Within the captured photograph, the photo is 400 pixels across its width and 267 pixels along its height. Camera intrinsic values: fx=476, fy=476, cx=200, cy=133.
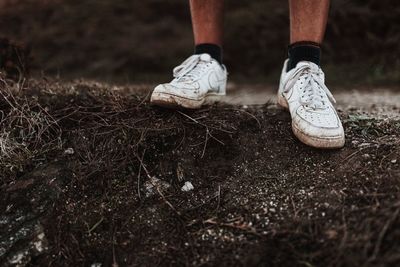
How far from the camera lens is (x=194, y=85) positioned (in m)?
1.77

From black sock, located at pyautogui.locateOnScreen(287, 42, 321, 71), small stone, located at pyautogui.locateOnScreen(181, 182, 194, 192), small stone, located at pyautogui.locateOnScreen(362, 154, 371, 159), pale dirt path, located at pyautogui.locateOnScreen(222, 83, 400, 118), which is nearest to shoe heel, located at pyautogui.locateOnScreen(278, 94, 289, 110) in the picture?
black sock, located at pyautogui.locateOnScreen(287, 42, 321, 71)

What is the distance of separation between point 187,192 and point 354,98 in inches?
63.0

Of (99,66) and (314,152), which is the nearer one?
(314,152)

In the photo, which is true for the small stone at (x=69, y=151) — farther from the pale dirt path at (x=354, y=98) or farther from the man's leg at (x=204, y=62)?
the pale dirt path at (x=354, y=98)

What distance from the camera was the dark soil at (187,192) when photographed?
129 centimetres

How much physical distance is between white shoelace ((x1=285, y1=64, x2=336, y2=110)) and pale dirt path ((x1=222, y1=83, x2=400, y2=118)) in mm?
356

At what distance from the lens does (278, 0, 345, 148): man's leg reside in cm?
160

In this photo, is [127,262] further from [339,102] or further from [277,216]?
[339,102]

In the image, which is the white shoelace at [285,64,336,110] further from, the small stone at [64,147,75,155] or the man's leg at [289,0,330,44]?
the small stone at [64,147,75,155]

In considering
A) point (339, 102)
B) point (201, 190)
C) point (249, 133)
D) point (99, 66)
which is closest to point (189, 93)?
point (249, 133)

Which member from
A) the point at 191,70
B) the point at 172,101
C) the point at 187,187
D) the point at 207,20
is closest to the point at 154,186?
the point at 187,187

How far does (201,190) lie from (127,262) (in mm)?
334

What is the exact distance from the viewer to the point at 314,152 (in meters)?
1.59

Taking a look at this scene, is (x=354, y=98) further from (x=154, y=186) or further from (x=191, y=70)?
(x=154, y=186)
